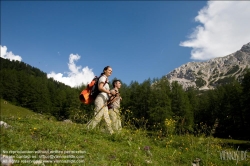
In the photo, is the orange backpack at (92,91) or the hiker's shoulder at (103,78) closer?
the hiker's shoulder at (103,78)

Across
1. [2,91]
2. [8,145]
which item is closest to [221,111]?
[8,145]

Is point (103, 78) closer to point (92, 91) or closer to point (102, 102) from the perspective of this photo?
point (92, 91)

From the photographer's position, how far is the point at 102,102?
7910 mm

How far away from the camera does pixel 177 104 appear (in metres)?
62.0

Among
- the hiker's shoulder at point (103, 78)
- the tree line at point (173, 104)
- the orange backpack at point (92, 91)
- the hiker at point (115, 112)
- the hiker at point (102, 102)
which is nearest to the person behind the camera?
the hiker at point (102, 102)

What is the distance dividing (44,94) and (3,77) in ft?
102

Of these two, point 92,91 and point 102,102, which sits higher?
point 92,91

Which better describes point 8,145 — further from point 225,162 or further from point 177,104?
point 177,104

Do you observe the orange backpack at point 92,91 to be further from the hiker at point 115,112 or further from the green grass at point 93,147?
the green grass at point 93,147

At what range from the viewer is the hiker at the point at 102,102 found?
7.36 m

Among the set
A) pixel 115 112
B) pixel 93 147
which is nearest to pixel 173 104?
pixel 115 112

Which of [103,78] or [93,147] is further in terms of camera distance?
[103,78]

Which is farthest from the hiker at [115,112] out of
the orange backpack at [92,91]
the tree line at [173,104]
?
the tree line at [173,104]

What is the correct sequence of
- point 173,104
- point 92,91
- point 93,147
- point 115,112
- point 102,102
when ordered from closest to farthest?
point 93,147
point 102,102
point 92,91
point 115,112
point 173,104
